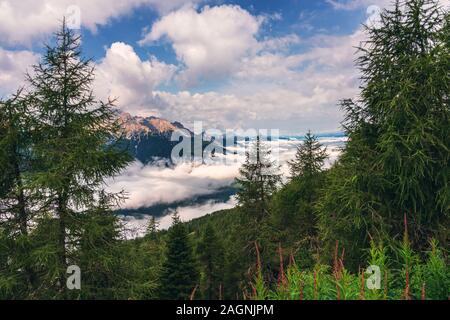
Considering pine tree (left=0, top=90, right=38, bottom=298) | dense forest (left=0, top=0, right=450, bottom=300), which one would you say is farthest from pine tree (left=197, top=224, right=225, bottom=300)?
pine tree (left=0, top=90, right=38, bottom=298)

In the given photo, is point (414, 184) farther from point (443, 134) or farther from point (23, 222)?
point (23, 222)

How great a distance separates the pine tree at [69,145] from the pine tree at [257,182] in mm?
14536

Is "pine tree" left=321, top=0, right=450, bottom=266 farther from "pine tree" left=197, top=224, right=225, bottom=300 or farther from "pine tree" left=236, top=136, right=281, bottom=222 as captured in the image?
"pine tree" left=197, top=224, right=225, bottom=300

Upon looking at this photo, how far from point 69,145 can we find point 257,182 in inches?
651

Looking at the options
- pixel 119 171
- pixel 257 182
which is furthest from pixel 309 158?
pixel 119 171

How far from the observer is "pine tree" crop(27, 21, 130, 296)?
9195 millimetres

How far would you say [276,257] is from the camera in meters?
24.4

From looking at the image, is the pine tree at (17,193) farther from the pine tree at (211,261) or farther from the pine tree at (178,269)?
the pine tree at (211,261)

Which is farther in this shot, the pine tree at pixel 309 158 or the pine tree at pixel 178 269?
the pine tree at pixel 309 158

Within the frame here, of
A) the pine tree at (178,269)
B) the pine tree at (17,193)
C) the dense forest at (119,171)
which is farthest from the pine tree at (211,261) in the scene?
the pine tree at (17,193)

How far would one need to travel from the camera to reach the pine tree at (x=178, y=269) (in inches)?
1066
